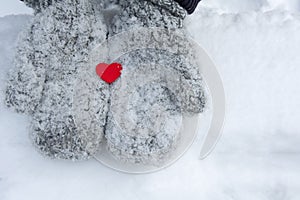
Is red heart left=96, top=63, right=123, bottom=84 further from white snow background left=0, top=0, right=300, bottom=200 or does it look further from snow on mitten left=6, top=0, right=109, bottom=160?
white snow background left=0, top=0, right=300, bottom=200

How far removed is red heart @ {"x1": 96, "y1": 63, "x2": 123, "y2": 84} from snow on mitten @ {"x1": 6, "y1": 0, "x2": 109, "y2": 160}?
0.05ft

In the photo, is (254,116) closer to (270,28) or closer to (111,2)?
(270,28)

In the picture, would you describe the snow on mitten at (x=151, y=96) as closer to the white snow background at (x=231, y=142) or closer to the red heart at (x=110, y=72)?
the red heart at (x=110, y=72)

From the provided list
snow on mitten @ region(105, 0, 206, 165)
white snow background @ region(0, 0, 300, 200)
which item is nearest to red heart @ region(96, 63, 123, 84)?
snow on mitten @ region(105, 0, 206, 165)

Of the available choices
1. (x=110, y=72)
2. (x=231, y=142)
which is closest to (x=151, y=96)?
(x=110, y=72)

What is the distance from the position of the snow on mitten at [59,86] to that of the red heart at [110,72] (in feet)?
0.05

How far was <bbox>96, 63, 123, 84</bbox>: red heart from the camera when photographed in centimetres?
79

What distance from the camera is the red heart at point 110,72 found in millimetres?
790

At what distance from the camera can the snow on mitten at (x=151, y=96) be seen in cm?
77

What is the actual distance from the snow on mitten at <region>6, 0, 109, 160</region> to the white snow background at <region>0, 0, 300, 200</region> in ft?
0.32

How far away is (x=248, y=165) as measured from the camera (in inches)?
36.1

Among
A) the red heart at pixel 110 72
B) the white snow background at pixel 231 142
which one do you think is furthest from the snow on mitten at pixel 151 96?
the white snow background at pixel 231 142

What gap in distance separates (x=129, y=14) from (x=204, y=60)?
191 millimetres

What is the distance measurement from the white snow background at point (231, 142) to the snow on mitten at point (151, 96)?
0.38 ft
